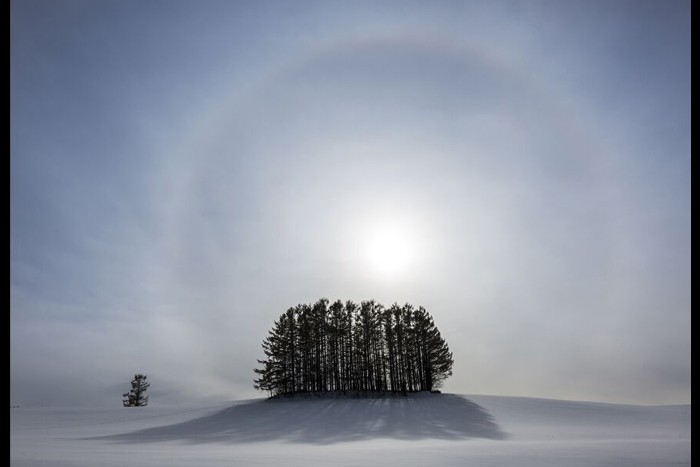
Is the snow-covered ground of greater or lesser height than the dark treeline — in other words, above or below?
below

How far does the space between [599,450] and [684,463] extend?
12.7 ft

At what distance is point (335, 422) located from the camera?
111ft

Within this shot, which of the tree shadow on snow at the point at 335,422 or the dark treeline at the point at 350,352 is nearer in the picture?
the tree shadow on snow at the point at 335,422

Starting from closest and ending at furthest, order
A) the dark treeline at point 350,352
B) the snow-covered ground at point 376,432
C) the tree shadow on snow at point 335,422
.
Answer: the snow-covered ground at point 376,432
the tree shadow on snow at point 335,422
the dark treeline at point 350,352

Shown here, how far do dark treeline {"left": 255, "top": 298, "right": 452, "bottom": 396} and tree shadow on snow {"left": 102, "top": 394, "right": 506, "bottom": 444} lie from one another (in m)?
6.79

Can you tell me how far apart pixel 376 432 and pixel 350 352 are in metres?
28.1

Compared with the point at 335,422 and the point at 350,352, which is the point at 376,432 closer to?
the point at 335,422

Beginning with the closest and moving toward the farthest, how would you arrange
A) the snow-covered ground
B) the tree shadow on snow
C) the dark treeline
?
the snow-covered ground < the tree shadow on snow < the dark treeline

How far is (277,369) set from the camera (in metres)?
54.8

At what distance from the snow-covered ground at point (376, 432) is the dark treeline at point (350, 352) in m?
5.82

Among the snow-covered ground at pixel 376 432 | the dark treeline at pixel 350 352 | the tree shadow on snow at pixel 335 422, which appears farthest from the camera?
the dark treeline at pixel 350 352

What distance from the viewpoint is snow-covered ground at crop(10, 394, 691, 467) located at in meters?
12.9

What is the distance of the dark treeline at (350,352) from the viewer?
54.8m
